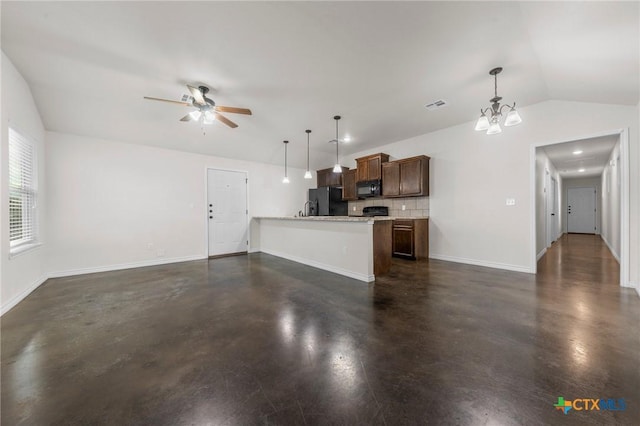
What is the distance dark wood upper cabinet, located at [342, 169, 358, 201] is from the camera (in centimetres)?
654

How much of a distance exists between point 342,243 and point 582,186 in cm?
1224

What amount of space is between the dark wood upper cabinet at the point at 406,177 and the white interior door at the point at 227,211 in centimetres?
374

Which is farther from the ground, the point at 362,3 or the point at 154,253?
the point at 362,3

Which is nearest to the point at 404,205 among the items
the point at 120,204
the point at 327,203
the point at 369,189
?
the point at 369,189

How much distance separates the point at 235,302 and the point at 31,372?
1582 mm

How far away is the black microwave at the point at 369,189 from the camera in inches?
229

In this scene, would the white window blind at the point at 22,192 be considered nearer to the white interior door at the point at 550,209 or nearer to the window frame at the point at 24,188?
the window frame at the point at 24,188

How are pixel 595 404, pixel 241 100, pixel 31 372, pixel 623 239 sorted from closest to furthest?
pixel 595 404
pixel 31 372
pixel 623 239
pixel 241 100

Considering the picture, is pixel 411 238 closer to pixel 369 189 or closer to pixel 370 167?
pixel 369 189

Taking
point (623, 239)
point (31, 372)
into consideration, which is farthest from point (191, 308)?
point (623, 239)

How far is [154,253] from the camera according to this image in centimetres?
492

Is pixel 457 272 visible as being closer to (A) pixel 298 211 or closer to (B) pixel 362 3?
(B) pixel 362 3

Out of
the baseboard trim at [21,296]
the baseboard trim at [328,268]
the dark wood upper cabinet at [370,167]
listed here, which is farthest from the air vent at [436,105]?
the baseboard trim at [21,296]

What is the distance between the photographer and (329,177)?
7340 millimetres
